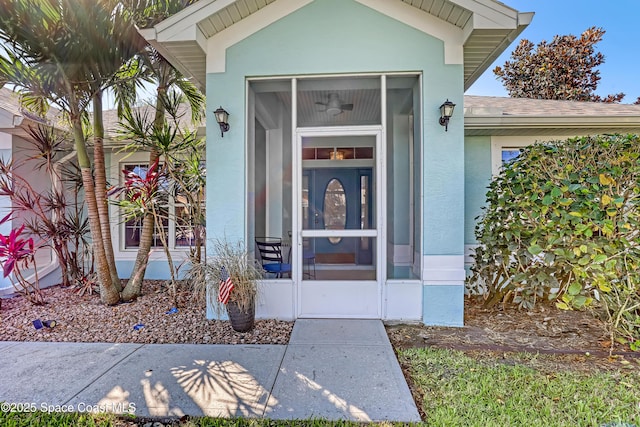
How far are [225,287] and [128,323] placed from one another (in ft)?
5.57

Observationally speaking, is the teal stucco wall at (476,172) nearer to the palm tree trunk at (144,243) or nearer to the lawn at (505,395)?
the lawn at (505,395)

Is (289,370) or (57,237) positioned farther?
(57,237)

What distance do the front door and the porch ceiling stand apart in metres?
1.69

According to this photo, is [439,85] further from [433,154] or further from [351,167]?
[351,167]

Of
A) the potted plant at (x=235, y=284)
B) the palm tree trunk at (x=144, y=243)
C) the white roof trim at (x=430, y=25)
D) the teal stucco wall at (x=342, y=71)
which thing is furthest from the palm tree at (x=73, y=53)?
the white roof trim at (x=430, y=25)

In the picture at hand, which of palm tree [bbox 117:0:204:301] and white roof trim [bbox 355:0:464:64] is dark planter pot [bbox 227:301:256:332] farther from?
white roof trim [bbox 355:0:464:64]

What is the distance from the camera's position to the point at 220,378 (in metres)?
2.96

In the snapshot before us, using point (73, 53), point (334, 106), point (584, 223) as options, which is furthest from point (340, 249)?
point (73, 53)

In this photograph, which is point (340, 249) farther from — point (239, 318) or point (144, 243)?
point (144, 243)

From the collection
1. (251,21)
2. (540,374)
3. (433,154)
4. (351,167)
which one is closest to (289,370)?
(540,374)

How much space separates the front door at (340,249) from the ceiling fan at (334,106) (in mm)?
625

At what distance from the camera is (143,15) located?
465 cm

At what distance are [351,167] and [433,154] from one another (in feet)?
5.83

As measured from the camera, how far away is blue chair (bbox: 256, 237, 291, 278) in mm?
4938
